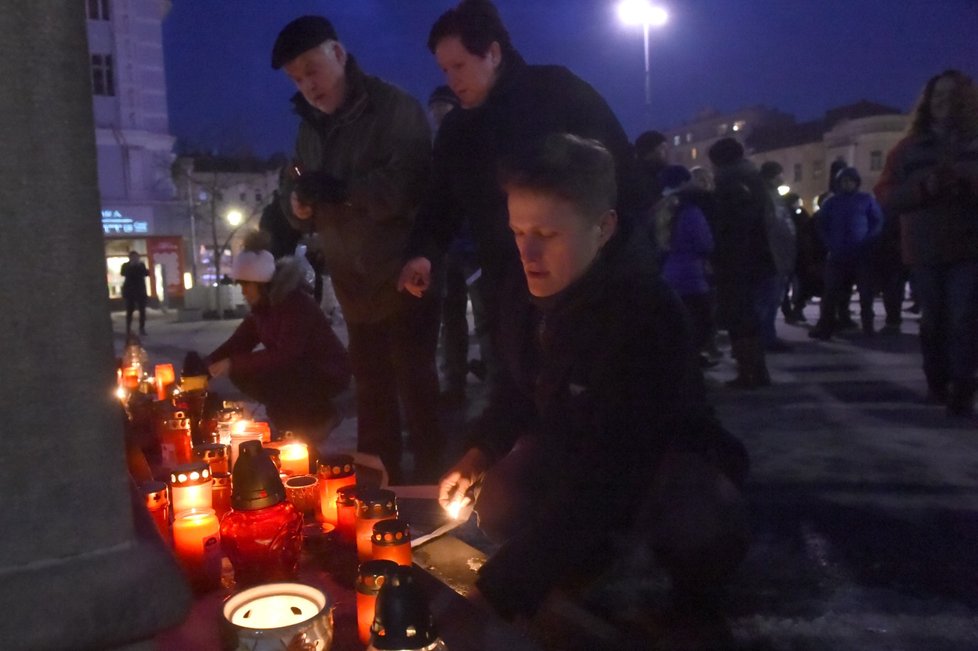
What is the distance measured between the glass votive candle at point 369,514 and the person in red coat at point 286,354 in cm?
205

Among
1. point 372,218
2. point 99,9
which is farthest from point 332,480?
point 99,9

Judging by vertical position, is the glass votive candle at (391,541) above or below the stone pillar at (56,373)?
below

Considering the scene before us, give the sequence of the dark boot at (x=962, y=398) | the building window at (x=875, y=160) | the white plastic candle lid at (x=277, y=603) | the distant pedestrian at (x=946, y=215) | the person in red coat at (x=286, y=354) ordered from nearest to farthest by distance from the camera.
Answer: the white plastic candle lid at (x=277, y=603) → the person in red coat at (x=286, y=354) → the distant pedestrian at (x=946, y=215) → the dark boot at (x=962, y=398) → the building window at (x=875, y=160)

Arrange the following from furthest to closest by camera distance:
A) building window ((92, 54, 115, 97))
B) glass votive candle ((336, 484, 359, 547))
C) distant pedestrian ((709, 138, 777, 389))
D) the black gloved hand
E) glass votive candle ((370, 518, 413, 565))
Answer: building window ((92, 54, 115, 97)) → distant pedestrian ((709, 138, 777, 389)) → the black gloved hand → glass votive candle ((336, 484, 359, 547)) → glass votive candle ((370, 518, 413, 565))

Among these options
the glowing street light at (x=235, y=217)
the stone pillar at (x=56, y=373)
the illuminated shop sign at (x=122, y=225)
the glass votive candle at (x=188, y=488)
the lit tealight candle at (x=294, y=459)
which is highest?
the glowing street light at (x=235, y=217)

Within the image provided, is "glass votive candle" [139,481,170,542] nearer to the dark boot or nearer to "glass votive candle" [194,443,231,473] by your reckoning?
"glass votive candle" [194,443,231,473]

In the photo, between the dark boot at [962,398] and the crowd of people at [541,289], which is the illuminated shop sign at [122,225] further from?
the dark boot at [962,398]

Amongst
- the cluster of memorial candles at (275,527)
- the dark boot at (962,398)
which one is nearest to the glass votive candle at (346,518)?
the cluster of memorial candles at (275,527)

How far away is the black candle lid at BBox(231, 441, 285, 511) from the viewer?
1.83 meters

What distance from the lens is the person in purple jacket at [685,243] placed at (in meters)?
5.81

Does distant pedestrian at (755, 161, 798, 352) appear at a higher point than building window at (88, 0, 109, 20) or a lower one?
lower

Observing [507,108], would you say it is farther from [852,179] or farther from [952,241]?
[852,179]

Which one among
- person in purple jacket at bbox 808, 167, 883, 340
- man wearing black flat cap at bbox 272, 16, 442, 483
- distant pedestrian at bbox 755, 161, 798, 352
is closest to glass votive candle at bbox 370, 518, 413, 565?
man wearing black flat cap at bbox 272, 16, 442, 483

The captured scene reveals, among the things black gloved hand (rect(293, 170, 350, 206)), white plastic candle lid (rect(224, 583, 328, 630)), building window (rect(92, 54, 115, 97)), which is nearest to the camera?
white plastic candle lid (rect(224, 583, 328, 630))
